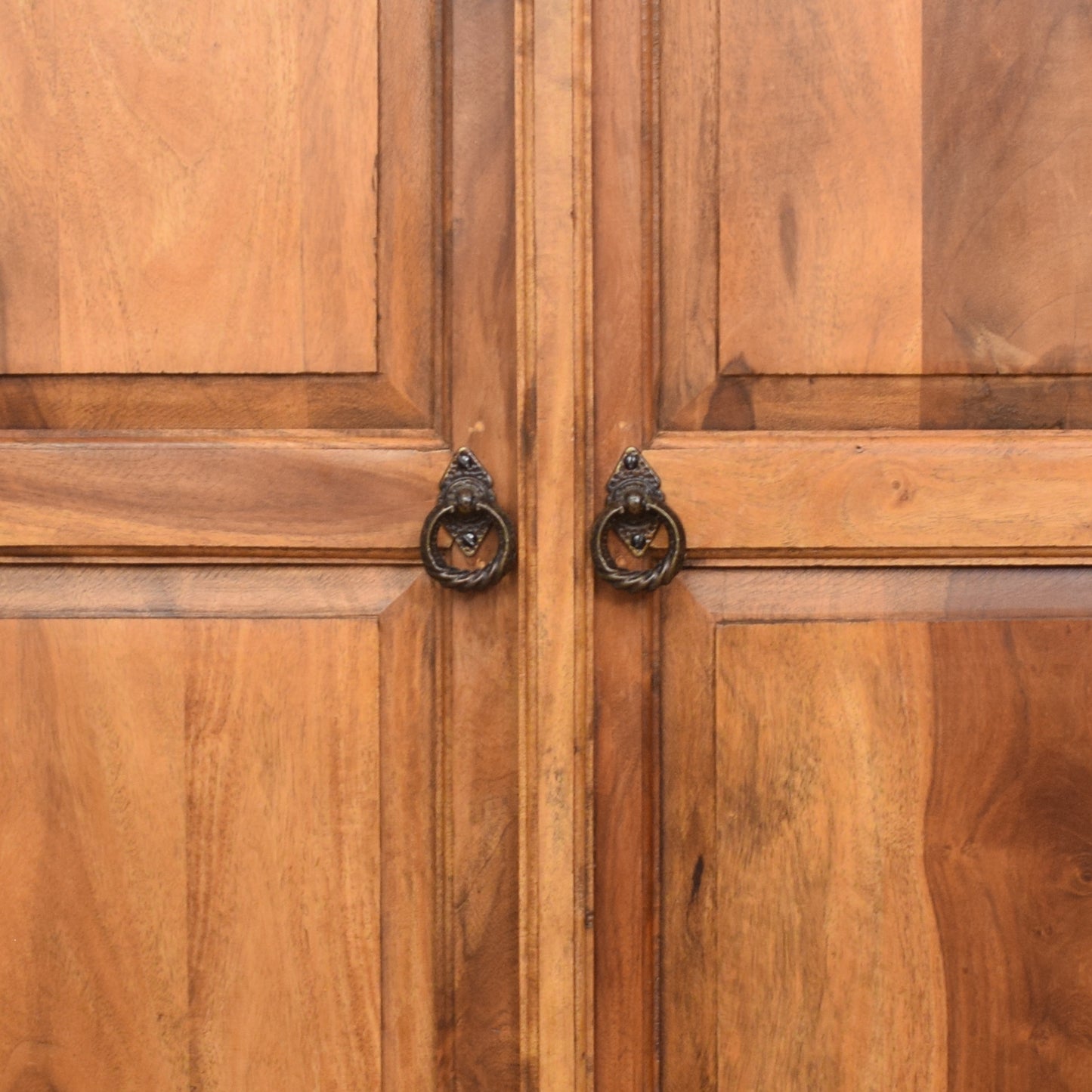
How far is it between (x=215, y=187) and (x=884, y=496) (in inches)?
13.6

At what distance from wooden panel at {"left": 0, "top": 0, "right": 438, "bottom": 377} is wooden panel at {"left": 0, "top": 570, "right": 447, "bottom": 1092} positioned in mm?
132

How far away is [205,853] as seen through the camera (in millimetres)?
509

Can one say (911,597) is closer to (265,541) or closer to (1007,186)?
(1007,186)

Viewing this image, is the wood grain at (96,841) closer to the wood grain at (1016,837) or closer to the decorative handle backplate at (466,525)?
the decorative handle backplate at (466,525)

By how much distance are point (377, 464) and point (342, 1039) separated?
0.89ft

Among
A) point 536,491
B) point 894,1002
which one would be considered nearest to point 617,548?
point 536,491

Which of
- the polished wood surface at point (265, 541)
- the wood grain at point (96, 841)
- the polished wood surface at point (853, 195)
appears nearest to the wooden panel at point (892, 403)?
the polished wood surface at point (853, 195)

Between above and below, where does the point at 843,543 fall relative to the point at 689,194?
below

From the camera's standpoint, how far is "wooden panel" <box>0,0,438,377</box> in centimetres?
51

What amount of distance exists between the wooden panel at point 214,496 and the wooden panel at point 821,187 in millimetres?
173

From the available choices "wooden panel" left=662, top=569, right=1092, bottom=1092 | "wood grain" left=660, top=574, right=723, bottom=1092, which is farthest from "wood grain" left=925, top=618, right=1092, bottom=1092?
"wood grain" left=660, top=574, right=723, bottom=1092

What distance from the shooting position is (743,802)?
51 cm

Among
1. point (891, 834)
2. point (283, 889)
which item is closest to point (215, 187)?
point (283, 889)

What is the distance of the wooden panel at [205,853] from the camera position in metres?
0.51
